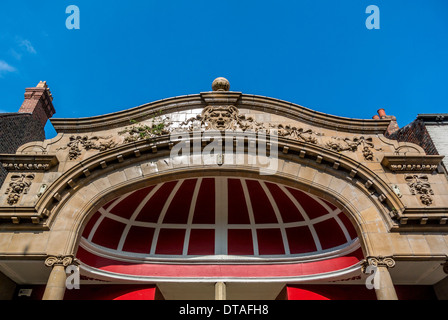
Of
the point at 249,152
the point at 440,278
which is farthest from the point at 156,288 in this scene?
the point at 440,278

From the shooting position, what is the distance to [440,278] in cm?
968

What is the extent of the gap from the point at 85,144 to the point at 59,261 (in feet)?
12.4

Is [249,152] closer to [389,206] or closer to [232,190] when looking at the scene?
[232,190]

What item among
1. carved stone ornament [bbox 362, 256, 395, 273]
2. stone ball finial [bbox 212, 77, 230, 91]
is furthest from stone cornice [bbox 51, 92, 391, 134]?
carved stone ornament [bbox 362, 256, 395, 273]

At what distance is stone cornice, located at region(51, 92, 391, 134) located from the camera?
34.8 ft

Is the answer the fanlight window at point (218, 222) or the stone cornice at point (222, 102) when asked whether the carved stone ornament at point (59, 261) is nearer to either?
the fanlight window at point (218, 222)

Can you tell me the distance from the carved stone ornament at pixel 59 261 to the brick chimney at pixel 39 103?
458 inches

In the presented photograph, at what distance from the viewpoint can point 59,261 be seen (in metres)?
7.95

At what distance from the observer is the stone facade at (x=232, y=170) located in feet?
27.5

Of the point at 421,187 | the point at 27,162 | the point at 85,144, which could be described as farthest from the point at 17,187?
the point at 421,187

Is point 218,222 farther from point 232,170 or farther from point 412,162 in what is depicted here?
point 412,162
